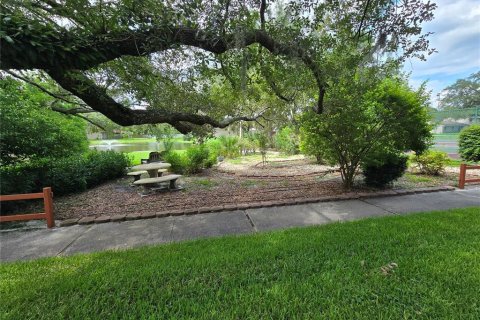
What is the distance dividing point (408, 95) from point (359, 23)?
2.24 meters

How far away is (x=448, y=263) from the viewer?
2.38 m

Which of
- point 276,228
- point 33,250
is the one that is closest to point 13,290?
point 33,250

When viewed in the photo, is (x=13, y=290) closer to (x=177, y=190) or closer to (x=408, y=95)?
(x=177, y=190)

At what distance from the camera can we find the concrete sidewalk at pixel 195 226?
326 cm

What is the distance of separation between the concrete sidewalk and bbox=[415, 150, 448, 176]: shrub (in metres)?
2.70

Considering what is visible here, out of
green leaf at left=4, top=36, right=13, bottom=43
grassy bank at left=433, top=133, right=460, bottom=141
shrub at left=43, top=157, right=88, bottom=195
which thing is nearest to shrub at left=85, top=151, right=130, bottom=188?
shrub at left=43, top=157, right=88, bottom=195

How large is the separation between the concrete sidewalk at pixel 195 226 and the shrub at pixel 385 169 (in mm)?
838

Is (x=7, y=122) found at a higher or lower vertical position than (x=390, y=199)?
higher

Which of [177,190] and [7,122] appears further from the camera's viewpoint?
[177,190]

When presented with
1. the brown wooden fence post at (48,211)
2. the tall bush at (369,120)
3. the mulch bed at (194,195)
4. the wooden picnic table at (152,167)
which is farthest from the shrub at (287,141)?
the brown wooden fence post at (48,211)

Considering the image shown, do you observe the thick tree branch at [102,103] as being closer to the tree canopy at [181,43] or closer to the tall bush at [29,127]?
the tree canopy at [181,43]

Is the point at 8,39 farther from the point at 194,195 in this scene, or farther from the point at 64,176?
the point at 64,176

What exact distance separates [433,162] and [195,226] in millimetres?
7842

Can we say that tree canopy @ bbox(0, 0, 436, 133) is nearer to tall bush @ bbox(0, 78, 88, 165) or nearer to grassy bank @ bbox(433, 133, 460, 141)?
tall bush @ bbox(0, 78, 88, 165)
